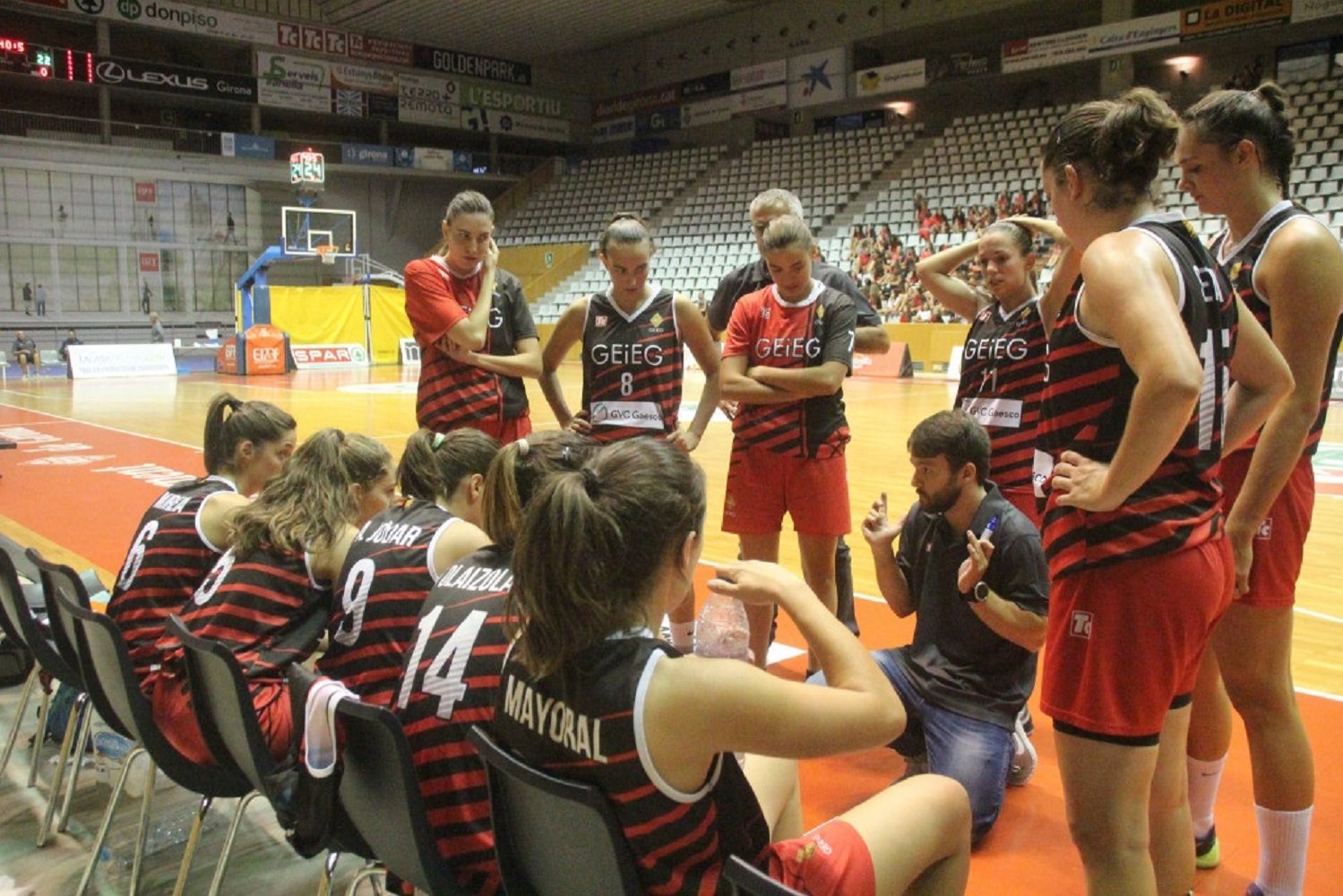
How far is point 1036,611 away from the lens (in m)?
2.69

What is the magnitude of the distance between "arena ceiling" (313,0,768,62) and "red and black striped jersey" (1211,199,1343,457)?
81.2ft

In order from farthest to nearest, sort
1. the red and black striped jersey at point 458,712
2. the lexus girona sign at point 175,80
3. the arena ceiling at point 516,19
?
1. the arena ceiling at point 516,19
2. the lexus girona sign at point 175,80
3. the red and black striped jersey at point 458,712

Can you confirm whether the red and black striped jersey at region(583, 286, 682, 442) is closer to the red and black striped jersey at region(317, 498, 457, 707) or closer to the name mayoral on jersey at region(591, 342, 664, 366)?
the name mayoral on jersey at region(591, 342, 664, 366)

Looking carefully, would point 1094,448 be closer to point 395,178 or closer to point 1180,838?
point 1180,838

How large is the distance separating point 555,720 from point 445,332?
97.4 inches

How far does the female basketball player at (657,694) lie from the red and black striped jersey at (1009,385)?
1869 mm

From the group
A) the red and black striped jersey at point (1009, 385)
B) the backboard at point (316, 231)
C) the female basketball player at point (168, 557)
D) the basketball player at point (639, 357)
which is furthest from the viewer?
the backboard at point (316, 231)

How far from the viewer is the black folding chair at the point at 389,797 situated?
1.67 metres

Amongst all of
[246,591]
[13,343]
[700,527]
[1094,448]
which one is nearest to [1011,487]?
[1094,448]

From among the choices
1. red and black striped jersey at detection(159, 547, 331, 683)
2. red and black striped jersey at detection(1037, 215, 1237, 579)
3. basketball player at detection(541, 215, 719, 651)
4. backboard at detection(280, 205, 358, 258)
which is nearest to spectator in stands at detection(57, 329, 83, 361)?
backboard at detection(280, 205, 358, 258)

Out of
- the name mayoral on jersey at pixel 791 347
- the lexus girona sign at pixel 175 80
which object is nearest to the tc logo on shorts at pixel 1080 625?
the name mayoral on jersey at pixel 791 347

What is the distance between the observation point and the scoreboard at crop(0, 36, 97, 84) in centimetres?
2177

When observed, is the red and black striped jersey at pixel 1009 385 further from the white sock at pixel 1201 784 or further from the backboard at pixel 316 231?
the backboard at pixel 316 231

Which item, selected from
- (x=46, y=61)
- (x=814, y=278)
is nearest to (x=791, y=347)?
(x=814, y=278)
